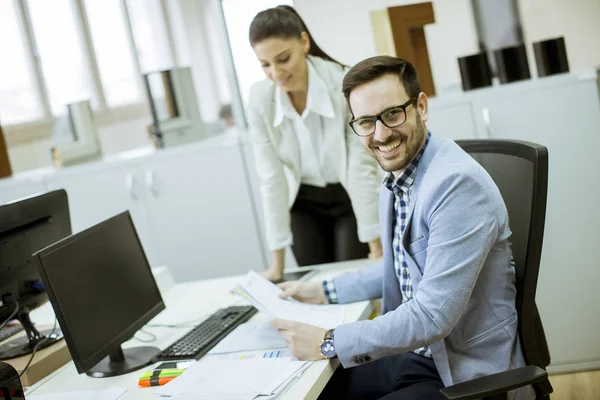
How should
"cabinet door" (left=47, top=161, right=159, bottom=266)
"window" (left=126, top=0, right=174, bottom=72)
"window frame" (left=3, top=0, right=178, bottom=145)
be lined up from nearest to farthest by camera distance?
"cabinet door" (left=47, top=161, right=159, bottom=266)
"window frame" (left=3, top=0, right=178, bottom=145)
"window" (left=126, top=0, right=174, bottom=72)

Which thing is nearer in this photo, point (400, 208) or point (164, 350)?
point (400, 208)

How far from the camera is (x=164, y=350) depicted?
189 cm

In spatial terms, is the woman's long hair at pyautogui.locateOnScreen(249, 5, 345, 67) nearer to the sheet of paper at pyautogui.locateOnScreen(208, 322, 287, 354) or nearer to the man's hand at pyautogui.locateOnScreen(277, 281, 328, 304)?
the man's hand at pyautogui.locateOnScreen(277, 281, 328, 304)

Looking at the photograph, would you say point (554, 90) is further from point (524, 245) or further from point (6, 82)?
point (6, 82)

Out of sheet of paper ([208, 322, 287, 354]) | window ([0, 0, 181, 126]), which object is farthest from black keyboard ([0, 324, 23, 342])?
window ([0, 0, 181, 126])

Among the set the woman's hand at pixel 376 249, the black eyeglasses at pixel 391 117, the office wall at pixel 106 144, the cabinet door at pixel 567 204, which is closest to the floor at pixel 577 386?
the cabinet door at pixel 567 204

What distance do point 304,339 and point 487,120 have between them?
60.8 inches

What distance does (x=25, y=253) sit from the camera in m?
1.94

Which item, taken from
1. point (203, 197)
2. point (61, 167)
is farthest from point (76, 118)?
point (203, 197)

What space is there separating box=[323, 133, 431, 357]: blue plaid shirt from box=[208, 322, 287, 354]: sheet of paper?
334mm

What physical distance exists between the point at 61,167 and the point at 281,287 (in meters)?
1.91

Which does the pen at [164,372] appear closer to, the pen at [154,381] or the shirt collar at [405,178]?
the pen at [154,381]

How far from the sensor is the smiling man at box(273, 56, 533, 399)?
58.1 inches

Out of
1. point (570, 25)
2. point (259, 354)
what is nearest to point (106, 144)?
point (570, 25)
